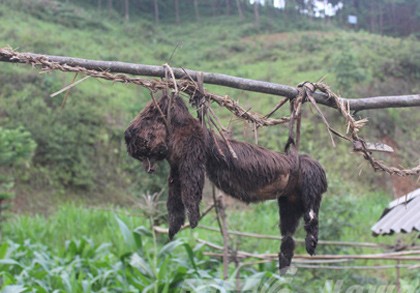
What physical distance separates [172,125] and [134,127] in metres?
0.06

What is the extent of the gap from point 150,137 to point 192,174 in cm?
9

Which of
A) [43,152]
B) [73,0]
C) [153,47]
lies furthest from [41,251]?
[73,0]

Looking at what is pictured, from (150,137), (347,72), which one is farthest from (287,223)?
(347,72)

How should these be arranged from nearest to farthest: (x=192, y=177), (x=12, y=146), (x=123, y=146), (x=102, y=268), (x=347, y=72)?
1. (x=192, y=177)
2. (x=102, y=268)
3. (x=12, y=146)
4. (x=123, y=146)
5. (x=347, y=72)

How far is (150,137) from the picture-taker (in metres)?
0.90

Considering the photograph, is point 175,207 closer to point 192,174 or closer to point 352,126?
point 192,174

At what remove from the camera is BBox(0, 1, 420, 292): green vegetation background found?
131 inches

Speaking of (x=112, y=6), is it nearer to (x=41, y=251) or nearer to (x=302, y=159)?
(x=41, y=251)

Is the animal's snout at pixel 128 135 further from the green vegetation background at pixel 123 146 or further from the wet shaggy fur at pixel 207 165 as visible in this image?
the green vegetation background at pixel 123 146

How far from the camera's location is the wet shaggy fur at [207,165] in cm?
90

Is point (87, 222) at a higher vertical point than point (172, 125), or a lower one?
lower

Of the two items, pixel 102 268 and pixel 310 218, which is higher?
pixel 310 218

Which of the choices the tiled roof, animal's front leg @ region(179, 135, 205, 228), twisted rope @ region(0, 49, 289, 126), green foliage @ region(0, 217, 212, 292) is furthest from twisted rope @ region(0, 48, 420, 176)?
green foliage @ region(0, 217, 212, 292)

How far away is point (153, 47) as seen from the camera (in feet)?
47.1
